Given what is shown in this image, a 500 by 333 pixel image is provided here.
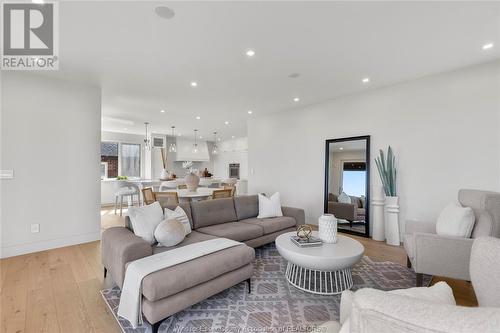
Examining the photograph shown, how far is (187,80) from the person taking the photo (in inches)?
150

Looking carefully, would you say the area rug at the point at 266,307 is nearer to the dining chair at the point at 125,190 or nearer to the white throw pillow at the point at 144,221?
the white throw pillow at the point at 144,221

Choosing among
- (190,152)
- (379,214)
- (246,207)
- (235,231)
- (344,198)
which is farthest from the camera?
(190,152)

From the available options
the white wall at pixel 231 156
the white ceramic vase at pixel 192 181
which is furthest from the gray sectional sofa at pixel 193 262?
the white wall at pixel 231 156

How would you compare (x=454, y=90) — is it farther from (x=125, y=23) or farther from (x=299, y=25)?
(x=125, y=23)

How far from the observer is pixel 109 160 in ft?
27.2

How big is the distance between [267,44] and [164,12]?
115cm

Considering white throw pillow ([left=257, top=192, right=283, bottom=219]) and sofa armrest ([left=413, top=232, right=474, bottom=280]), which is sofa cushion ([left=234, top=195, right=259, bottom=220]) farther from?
sofa armrest ([left=413, top=232, right=474, bottom=280])

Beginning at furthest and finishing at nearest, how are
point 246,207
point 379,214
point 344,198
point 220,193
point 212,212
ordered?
point 220,193 → point 344,198 → point 379,214 → point 246,207 → point 212,212

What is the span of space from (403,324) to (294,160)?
Result: 16.7ft

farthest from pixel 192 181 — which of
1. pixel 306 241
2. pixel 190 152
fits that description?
pixel 190 152

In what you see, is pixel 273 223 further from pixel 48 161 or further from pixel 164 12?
pixel 48 161

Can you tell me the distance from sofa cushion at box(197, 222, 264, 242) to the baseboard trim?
226 centimetres

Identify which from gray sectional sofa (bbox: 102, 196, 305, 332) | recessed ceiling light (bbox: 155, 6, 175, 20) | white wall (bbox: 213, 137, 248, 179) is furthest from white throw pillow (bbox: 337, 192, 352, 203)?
white wall (bbox: 213, 137, 248, 179)

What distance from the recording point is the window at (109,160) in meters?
8.11
